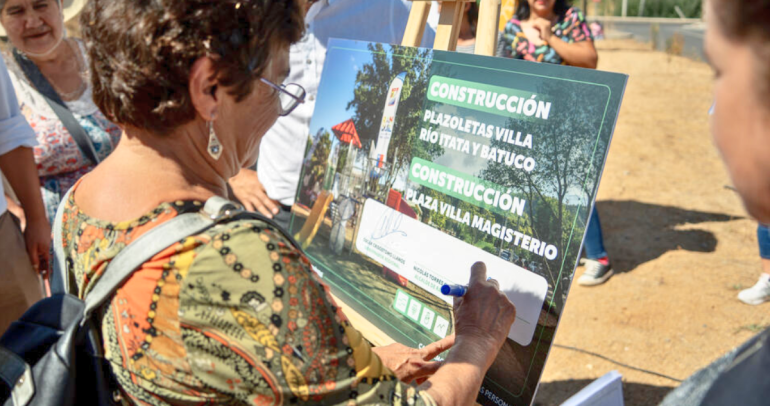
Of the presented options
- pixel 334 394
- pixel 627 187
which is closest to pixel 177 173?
pixel 334 394

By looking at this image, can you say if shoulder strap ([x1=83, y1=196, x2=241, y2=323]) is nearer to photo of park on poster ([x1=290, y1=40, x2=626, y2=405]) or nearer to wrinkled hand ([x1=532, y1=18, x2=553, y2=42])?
photo of park on poster ([x1=290, y1=40, x2=626, y2=405])

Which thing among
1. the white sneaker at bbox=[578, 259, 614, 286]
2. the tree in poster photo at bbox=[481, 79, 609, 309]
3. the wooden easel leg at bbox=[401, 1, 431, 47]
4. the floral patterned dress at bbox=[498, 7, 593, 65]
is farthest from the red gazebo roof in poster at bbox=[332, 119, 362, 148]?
the white sneaker at bbox=[578, 259, 614, 286]

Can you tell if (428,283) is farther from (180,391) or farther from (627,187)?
(627,187)

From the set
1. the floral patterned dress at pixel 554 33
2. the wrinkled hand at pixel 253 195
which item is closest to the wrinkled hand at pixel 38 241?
the wrinkled hand at pixel 253 195

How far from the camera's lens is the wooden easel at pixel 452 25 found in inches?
63.2

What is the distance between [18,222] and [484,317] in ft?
7.06

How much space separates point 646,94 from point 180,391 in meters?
8.95

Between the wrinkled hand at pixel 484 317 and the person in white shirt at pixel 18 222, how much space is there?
1835 mm

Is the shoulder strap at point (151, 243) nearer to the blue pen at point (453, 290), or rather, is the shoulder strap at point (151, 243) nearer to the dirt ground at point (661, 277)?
the blue pen at point (453, 290)

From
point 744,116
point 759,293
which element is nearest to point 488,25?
point 744,116

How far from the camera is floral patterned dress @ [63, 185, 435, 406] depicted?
0.89 m

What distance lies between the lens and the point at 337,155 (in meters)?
1.90

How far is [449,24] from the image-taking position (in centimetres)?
174
